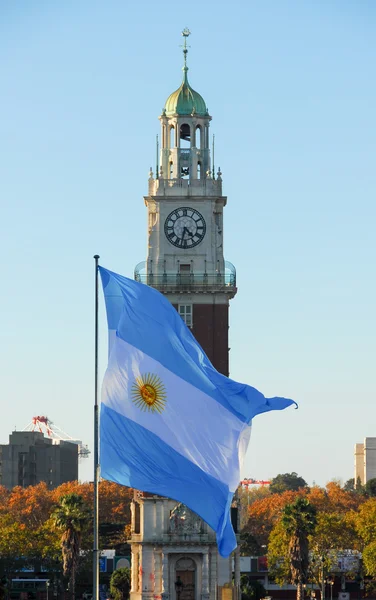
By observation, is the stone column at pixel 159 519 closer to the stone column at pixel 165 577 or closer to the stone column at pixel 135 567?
the stone column at pixel 165 577

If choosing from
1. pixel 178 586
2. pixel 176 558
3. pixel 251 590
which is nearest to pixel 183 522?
pixel 176 558

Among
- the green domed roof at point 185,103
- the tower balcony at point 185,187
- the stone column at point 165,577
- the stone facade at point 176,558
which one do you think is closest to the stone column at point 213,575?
the stone facade at point 176,558

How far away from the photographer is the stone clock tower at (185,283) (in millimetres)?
121312

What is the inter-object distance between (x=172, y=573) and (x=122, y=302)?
69.1 metres

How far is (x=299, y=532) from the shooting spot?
477 feet

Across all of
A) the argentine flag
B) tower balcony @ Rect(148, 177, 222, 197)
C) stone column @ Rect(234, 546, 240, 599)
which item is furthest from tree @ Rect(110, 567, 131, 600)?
the argentine flag

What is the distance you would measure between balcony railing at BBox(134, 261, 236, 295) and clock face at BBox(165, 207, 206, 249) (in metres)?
2.83

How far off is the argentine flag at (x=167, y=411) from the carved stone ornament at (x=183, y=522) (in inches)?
2617

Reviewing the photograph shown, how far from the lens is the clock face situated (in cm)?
12938

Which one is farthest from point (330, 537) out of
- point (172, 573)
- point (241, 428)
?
point (241, 428)

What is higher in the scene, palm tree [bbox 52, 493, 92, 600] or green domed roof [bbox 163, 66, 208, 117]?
green domed roof [bbox 163, 66, 208, 117]

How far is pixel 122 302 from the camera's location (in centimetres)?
5519

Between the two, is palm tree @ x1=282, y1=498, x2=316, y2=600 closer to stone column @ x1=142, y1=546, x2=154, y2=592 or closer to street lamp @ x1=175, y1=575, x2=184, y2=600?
stone column @ x1=142, y1=546, x2=154, y2=592

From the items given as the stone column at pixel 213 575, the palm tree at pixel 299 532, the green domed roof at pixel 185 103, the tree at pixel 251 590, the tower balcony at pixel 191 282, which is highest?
the green domed roof at pixel 185 103
